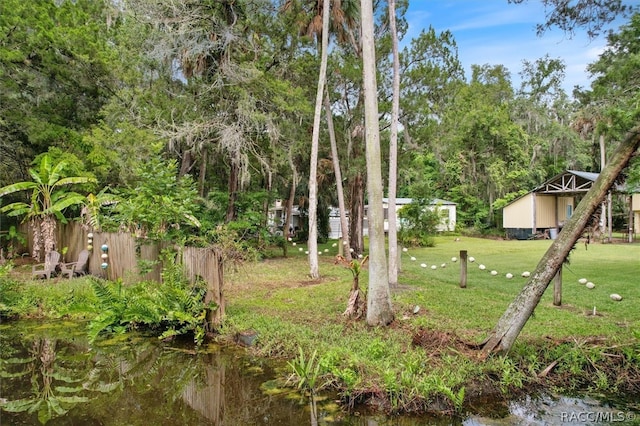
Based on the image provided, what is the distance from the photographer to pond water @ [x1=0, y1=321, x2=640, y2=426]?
12.4ft

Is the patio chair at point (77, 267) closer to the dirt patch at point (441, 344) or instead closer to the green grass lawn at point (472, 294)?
the green grass lawn at point (472, 294)

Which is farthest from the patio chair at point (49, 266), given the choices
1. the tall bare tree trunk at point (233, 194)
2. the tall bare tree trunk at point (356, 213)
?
the tall bare tree trunk at point (356, 213)

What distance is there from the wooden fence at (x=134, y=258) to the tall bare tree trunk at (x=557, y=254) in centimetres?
390

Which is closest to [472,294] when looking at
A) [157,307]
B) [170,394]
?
[157,307]

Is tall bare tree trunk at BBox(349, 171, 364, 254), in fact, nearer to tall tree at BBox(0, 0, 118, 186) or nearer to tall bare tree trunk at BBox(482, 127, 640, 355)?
tall tree at BBox(0, 0, 118, 186)

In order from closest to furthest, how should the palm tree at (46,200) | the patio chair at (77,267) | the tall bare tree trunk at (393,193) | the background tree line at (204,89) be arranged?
1. the tall bare tree trunk at (393,193)
2. the patio chair at (77,267)
3. the palm tree at (46,200)
4. the background tree line at (204,89)

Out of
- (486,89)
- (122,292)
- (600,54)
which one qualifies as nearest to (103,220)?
(122,292)

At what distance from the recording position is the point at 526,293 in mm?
4617

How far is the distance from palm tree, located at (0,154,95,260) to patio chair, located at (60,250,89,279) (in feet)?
2.13

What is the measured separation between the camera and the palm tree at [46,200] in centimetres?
1037

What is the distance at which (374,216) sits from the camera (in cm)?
606

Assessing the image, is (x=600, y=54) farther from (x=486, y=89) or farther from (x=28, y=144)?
(x=486, y=89)

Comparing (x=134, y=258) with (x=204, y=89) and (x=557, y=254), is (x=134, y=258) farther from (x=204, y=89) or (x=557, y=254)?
(x=557, y=254)

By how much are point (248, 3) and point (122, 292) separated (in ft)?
32.9
